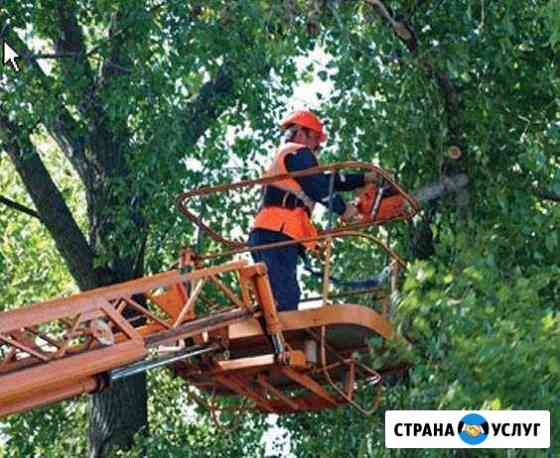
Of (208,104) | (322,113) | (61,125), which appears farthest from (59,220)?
(322,113)

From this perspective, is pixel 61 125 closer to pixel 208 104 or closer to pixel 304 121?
pixel 208 104

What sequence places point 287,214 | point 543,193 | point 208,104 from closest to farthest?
point 287,214 < point 543,193 < point 208,104

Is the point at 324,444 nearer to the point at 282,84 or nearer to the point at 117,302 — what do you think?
the point at 282,84

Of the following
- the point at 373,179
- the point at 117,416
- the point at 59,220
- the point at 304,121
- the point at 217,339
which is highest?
the point at 59,220

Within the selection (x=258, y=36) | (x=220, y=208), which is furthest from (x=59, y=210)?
(x=258, y=36)

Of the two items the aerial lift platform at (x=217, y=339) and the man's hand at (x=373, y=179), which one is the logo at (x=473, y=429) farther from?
the man's hand at (x=373, y=179)

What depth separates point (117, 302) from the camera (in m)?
13.2

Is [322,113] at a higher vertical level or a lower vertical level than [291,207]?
higher

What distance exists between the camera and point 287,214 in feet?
48.8

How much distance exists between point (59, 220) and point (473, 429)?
753 centimetres

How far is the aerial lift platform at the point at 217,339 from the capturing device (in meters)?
12.6

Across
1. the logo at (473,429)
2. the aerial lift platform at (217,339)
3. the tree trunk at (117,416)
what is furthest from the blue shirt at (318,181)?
the tree trunk at (117,416)

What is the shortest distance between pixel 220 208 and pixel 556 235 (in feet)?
11.7

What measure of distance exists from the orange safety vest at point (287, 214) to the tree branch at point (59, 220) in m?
4.67
